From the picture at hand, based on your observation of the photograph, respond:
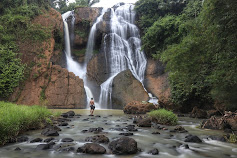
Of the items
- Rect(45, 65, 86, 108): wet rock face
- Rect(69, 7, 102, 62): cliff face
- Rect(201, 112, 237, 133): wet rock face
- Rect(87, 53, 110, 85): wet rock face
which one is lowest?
Rect(201, 112, 237, 133): wet rock face

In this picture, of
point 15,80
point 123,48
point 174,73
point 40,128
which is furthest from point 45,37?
point 174,73

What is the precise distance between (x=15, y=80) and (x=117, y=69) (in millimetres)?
13681

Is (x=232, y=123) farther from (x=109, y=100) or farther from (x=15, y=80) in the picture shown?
(x=15, y=80)

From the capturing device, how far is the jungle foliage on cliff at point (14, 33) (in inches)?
809

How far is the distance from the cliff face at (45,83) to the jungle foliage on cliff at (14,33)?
78 cm

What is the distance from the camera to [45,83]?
22.7 m

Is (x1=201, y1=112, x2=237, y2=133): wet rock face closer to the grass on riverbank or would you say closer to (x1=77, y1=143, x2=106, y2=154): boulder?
(x1=77, y1=143, x2=106, y2=154): boulder

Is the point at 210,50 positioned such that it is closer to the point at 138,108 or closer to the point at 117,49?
the point at 138,108

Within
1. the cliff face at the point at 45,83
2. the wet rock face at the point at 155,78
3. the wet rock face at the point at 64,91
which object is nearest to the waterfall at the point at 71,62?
the wet rock face at the point at 64,91

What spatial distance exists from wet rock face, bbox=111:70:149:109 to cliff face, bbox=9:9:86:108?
3877 millimetres

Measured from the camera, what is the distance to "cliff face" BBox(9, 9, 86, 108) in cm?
2164

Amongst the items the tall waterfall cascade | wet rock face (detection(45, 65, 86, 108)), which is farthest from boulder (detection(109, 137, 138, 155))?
the tall waterfall cascade

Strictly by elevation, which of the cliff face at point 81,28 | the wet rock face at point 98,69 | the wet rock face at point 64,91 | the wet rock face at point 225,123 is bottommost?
the wet rock face at point 225,123

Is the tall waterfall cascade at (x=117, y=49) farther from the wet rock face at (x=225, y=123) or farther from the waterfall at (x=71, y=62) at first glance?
the wet rock face at (x=225, y=123)
